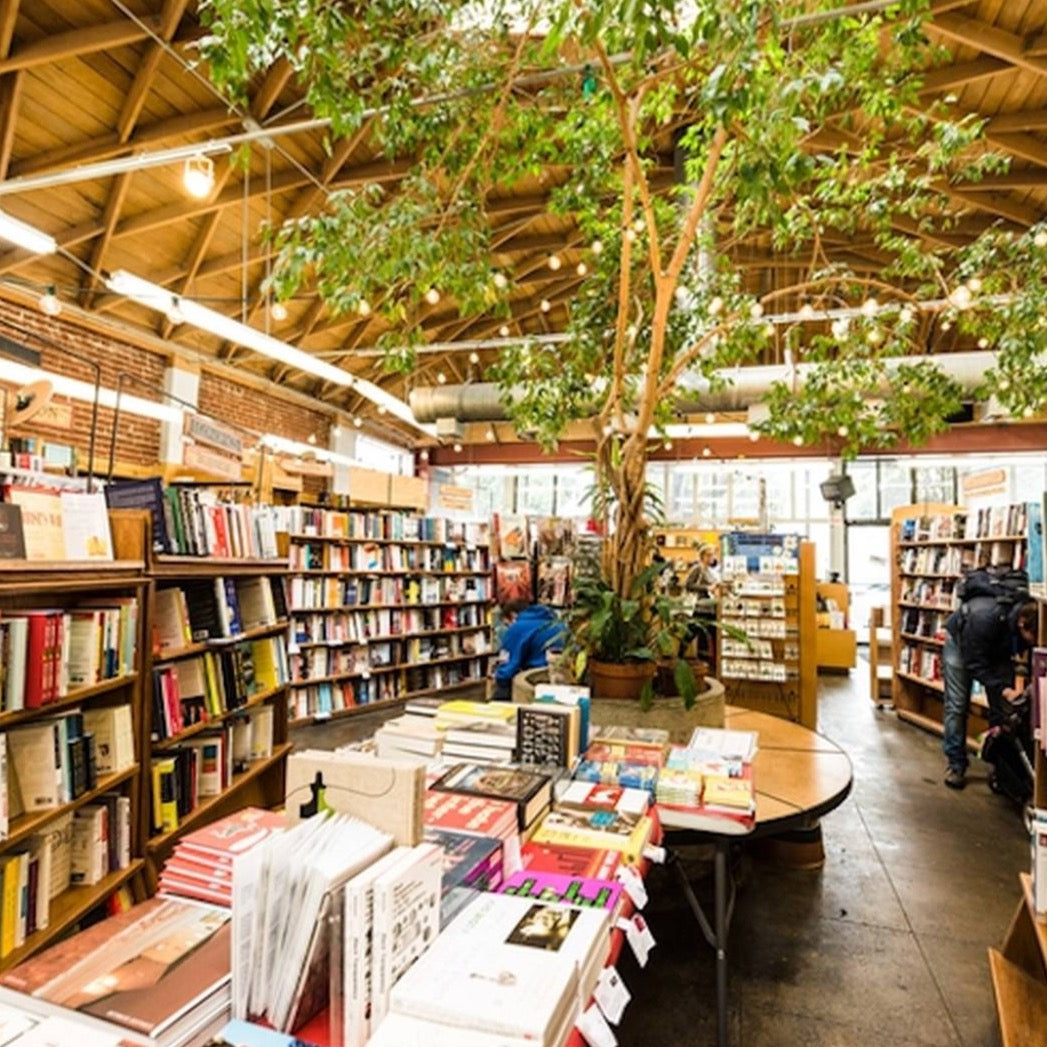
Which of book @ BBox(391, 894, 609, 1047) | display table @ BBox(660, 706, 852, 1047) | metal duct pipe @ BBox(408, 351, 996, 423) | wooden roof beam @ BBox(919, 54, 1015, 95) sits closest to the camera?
book @ BBox(391, 894, 609, 1047)

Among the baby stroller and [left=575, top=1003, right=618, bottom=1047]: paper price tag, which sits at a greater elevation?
[left=575, top=1003, right=618, bottom=1047]: paper price tag

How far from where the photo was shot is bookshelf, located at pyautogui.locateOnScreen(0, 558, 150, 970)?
1866 millimetres

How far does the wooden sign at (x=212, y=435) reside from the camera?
344cm

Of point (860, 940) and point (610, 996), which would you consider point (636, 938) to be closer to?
point (610, 996)

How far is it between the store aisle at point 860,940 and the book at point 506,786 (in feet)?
3.65

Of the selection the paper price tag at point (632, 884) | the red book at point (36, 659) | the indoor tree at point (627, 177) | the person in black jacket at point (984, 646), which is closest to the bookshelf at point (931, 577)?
the person in black jacket at point (984, 646)

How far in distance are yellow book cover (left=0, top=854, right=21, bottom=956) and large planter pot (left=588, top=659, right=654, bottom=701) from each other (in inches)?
83.9

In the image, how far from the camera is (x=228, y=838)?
4.64 feet

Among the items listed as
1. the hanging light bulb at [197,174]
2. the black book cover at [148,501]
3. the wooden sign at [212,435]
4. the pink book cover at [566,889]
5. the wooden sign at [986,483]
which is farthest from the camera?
the wooden sign at [986,483]

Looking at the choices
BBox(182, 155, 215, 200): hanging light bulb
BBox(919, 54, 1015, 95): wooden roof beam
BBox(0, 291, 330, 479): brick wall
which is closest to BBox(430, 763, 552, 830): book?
BBox(182, 155, 215, 200): hanging light bulb

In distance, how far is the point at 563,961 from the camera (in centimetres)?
105

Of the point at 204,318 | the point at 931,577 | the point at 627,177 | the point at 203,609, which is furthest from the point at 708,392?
the point at 203,609

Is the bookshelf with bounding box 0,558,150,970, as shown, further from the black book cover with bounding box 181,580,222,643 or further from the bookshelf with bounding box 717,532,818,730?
the bookshelf with bounding box 717,532,818,730

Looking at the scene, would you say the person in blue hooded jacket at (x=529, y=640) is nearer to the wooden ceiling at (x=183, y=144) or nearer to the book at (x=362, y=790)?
the wooden ceiling at (x=183, y=144)
